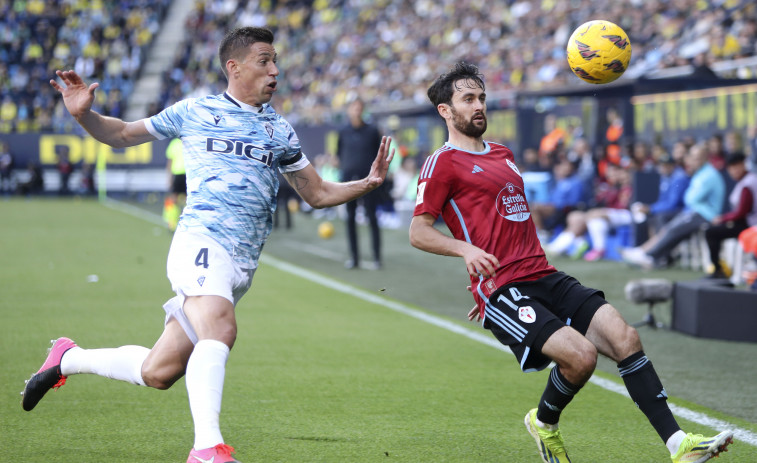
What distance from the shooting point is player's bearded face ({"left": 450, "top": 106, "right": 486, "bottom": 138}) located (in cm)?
502

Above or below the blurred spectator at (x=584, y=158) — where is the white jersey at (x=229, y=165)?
above

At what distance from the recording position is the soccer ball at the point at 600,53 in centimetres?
592

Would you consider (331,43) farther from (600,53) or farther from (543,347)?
(543,347)

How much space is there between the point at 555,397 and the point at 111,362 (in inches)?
85.8

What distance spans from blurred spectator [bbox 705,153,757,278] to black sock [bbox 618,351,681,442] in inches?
323

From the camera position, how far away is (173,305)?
4695 millimetres

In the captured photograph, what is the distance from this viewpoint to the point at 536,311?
4.68 m

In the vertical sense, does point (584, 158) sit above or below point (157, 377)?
below

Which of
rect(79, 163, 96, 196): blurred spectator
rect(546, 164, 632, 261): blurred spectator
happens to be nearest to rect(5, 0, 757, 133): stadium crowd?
rect(79, 163, 96, 196): blurred spectator

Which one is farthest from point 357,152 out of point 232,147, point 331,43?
point 331,43

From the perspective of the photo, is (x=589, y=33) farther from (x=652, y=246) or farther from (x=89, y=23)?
(x=89, y=23)

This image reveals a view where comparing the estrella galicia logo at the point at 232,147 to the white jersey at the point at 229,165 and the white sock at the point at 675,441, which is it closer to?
the white jersey at the point at 229,165

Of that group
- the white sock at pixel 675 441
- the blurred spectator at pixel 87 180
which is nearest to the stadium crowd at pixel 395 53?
the blurred spectator at pixel 87 180

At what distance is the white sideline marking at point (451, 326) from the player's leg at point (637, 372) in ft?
3.35
